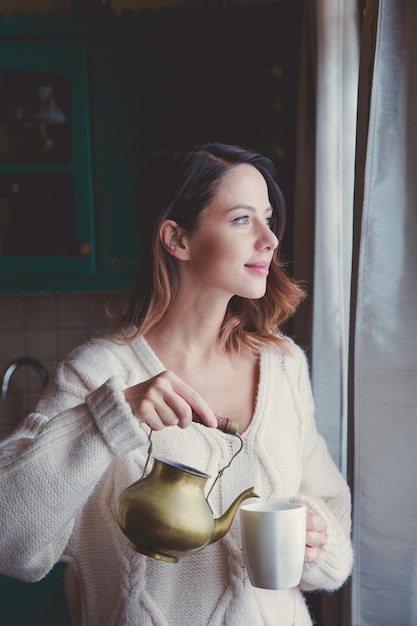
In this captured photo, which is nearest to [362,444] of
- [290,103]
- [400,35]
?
[400,35]

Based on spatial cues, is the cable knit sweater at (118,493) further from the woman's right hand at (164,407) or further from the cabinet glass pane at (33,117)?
the cabinet glass pane at (33,117)

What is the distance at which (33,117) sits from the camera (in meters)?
2.45

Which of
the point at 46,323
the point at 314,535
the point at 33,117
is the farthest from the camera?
the point at 46,323

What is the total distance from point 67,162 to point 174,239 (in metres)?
1.11

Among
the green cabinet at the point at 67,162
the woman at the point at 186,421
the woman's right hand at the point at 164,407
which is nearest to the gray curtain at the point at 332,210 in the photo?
the woman at the point at 186,421

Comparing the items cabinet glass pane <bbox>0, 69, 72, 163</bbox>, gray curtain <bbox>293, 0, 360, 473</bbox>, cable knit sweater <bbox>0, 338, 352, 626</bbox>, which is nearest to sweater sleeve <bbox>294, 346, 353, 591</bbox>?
cable knit sweater <bbox>0, 338, 352, 626</bbox>

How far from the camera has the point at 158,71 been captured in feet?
7.85

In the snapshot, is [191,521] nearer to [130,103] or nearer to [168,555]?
[168,555]

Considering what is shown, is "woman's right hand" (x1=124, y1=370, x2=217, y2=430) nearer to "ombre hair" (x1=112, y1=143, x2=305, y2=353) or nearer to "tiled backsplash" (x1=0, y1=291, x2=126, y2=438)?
"ombre hair" (x1=112, y1=143, x2=305, y2=353)

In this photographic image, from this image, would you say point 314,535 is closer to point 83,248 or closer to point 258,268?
point 258,268

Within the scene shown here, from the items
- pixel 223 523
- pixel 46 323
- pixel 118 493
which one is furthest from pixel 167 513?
pixel 46 323

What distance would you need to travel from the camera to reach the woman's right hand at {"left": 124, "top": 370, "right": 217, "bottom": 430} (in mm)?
1089

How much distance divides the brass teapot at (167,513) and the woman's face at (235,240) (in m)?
0.42

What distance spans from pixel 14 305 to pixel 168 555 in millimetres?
2033
